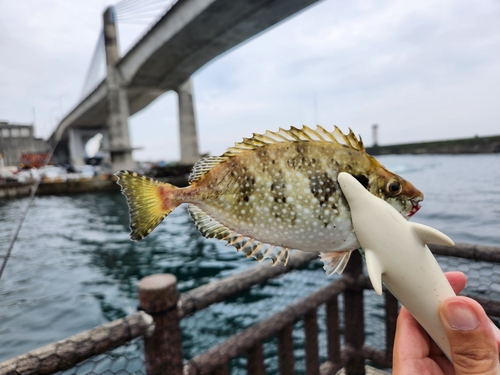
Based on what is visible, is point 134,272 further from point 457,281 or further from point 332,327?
point 457,281

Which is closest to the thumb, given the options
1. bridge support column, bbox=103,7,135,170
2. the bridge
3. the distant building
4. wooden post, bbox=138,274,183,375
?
wooden post, bbox=138,274,183,375

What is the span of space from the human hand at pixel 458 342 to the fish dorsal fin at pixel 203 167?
692 mm

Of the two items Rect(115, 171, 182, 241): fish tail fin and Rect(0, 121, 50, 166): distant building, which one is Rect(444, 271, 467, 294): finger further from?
Rect(0, 121, 50, 166): distant building

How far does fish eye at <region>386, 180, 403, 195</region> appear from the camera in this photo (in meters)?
0.73

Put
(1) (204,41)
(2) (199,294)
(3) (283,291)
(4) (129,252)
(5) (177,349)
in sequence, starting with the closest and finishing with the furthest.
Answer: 1. (5) (177,349)
2. (2) (199,294)
3. (3) (283,291)
4. (4) (129,252)
5. (1) (204,41)

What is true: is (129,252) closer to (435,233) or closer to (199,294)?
(199,294)

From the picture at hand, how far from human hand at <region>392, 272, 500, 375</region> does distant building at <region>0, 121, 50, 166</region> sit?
61.0m

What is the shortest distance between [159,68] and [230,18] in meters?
8.48

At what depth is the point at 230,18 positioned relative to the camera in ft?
52.6

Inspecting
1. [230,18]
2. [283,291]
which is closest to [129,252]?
[283,291]

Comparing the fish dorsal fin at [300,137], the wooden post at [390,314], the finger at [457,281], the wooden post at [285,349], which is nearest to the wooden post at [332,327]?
the wooden post at [390,314]

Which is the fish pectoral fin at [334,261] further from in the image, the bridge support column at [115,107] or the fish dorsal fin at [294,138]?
the bridge support column at [115,107]

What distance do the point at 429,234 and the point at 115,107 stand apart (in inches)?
1102

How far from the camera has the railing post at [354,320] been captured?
11.9 feet
